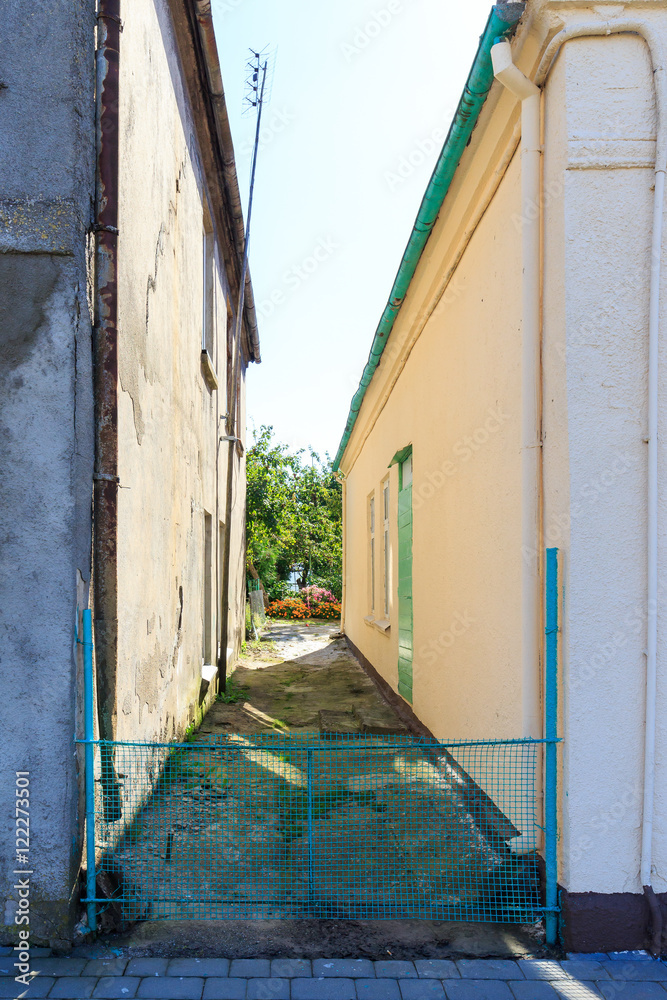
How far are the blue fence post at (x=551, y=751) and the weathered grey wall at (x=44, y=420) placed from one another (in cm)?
194

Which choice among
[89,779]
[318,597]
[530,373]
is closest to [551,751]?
[530,373]

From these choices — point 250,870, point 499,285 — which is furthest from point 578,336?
point 250,870

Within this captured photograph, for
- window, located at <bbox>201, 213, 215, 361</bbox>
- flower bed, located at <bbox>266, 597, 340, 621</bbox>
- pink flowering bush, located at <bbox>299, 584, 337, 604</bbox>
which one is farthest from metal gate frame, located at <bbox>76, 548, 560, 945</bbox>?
pink flowering bush, located at <bbox>299, 584, 337, 604</bbox>

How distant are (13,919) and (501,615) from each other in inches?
105

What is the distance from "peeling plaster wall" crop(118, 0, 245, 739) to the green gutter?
1.75m

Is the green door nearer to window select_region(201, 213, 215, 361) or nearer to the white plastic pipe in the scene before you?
window select_region(201, 213, 215, 361)

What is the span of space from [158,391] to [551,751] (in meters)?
2.99

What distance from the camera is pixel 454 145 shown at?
164 inches

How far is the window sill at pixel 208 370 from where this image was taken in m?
6.61

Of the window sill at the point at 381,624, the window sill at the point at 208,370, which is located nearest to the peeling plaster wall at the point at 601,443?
the window sill at the point at 208,370

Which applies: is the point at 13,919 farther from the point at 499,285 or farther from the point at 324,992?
the point at 499,285

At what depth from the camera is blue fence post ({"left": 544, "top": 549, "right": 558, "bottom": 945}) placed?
289 centimetres

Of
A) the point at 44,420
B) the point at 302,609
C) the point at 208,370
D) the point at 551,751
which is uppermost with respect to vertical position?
the point at 208,370

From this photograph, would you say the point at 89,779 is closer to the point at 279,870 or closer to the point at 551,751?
the point at 279,870
